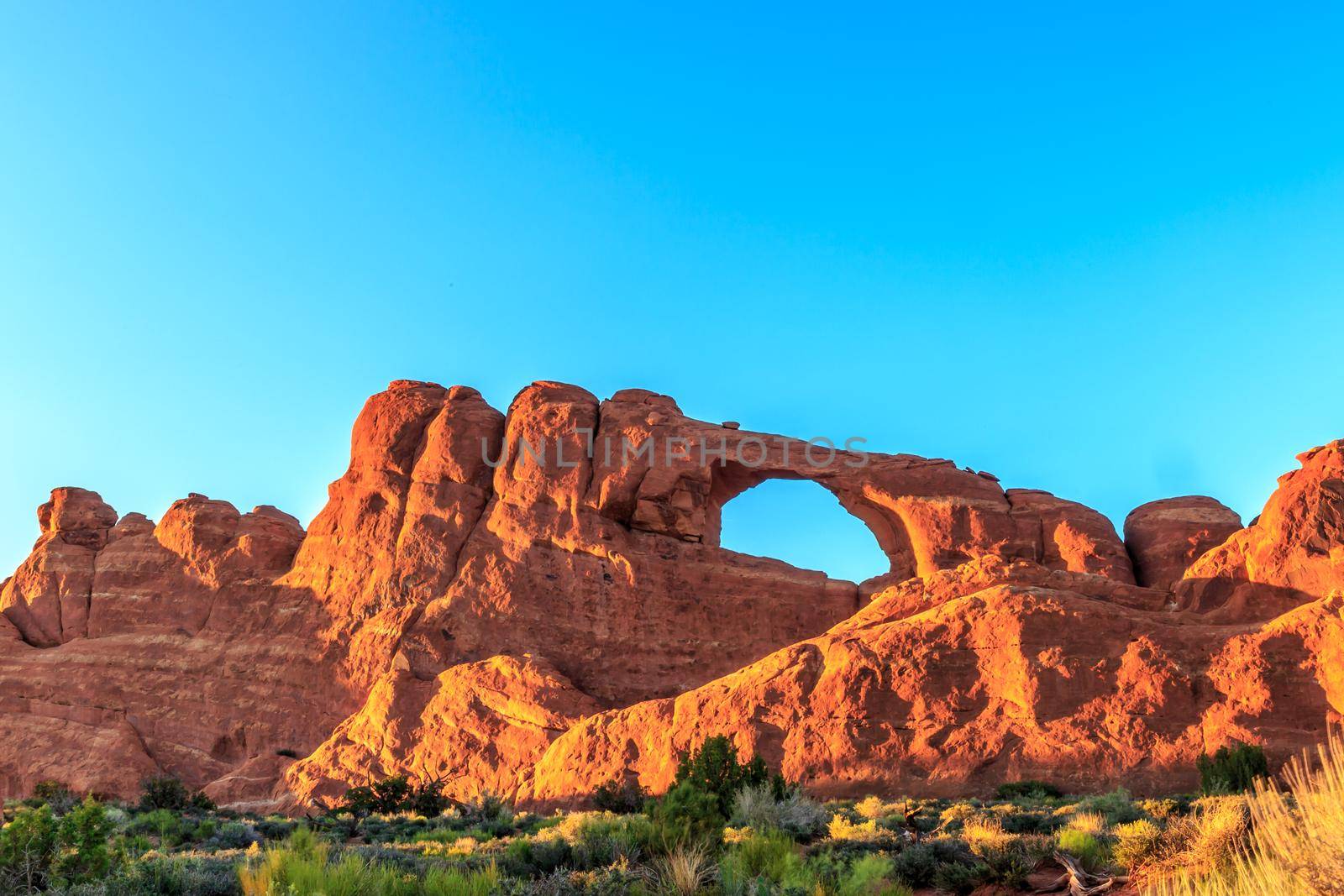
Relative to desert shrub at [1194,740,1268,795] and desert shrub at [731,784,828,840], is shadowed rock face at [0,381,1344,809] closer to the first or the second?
desert shrub at [1194,740,1268,795]

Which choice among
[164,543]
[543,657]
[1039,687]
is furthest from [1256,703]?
[164,543]

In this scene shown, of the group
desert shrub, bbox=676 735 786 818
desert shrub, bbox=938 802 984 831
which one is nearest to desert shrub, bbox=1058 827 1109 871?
desert shrub, bbox=938 802 984 831

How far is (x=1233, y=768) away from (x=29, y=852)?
2101cm

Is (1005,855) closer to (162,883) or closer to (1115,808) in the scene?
(1115,808)

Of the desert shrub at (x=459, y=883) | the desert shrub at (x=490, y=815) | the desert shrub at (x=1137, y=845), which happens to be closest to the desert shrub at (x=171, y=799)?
the desert shrub at (x=490, y=815)

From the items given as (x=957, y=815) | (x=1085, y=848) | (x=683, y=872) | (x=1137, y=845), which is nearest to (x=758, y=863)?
(x=683, y=872)

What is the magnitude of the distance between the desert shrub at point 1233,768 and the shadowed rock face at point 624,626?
117 centimetres

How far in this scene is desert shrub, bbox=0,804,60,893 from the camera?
9.61 m

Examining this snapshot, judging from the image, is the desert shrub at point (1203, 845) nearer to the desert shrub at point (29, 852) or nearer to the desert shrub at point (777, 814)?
→ the desert shrub at point (777, 814)

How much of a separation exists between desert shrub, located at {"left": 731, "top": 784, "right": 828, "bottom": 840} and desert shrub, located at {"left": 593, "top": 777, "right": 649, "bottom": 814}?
4712mm

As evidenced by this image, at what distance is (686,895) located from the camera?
9.48m

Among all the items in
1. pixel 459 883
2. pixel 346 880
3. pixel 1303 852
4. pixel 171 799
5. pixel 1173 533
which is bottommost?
pixel 171 799

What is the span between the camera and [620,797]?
2306 centimetres

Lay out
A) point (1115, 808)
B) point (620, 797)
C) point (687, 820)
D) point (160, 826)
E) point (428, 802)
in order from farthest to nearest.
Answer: point (428, 802) < point (620, 797) < point (160, 826) < point (1115, 808) < point (687, 820)
